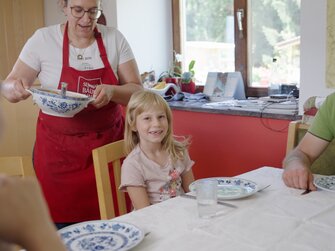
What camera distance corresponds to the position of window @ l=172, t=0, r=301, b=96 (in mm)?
2625

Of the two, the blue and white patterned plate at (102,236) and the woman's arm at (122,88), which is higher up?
the woman's arm at (122,88)

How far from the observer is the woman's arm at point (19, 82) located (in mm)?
1664

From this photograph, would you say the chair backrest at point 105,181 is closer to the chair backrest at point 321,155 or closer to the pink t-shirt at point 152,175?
the pink t-shirt at point 152,175

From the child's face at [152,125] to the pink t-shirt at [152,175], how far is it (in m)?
0.05

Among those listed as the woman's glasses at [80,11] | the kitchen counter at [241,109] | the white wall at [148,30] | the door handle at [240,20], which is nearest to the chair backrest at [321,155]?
the kitchen counter at [241,109]

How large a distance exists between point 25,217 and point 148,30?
285cm

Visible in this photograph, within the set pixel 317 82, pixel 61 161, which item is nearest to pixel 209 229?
pixel 61 161

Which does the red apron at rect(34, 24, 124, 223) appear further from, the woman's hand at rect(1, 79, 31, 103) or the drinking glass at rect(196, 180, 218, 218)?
the drinking glass at rect(196, 180, 218, 218)

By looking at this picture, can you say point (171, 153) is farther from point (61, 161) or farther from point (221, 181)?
point (61, 161)

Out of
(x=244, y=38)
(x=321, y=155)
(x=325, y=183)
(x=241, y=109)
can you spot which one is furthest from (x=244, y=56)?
(x=325, y=183)

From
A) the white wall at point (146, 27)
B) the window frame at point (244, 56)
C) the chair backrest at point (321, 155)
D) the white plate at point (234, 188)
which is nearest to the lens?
the white plate at point (234, 188)

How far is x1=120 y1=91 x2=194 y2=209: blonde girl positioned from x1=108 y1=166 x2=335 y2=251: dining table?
0.28 m

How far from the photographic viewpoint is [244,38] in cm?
281

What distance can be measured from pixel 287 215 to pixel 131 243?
395 mm
